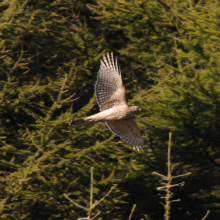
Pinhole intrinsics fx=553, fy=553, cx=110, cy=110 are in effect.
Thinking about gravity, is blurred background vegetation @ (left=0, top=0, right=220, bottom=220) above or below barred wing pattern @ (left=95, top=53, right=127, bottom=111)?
below

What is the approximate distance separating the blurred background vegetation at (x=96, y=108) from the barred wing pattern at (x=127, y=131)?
1.25 ft

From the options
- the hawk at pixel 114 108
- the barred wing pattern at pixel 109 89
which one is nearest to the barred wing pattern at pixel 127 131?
the hawk at pixel 114 108

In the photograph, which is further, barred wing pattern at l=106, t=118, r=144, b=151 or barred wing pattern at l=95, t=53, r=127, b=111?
barred wing pattern at l=106, t=118, r=144, b=151

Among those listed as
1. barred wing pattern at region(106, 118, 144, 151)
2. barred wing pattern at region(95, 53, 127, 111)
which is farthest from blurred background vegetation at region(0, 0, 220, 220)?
barred wing pattern at region(95, 53, 127, 111)

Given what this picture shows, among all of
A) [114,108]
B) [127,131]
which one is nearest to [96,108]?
[127,131]

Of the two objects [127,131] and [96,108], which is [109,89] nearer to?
[127,131]

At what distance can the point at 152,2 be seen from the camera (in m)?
10.2

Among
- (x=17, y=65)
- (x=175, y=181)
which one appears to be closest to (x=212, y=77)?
(x=175, y=181)

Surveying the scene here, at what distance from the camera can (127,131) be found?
7359 millimetres

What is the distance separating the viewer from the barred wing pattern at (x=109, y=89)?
705 centimetres

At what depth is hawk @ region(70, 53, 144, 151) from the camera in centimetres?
688

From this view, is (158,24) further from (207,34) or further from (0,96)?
(0,96)

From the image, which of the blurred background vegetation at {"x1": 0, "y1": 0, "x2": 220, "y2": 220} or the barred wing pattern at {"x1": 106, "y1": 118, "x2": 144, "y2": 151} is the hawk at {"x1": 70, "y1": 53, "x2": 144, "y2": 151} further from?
the blurred background vegetation at {"x1": 0, "y1": 0, "x2": 220, "y2": 220}

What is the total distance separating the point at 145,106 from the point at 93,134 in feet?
3.08
